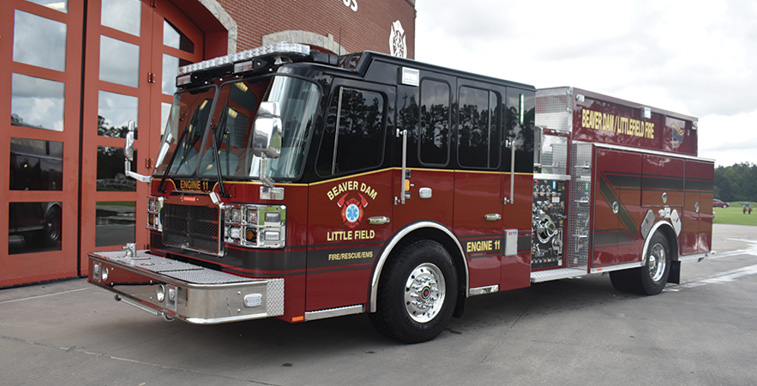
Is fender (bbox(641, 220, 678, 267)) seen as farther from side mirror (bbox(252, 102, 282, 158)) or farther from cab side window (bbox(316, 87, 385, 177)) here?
side mirror (bbox(252, 102, 282, 158))

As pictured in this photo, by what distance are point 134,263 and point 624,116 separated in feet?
22.9

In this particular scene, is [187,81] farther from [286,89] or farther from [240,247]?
[240,247]

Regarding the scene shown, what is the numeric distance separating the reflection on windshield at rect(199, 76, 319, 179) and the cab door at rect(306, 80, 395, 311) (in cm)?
17

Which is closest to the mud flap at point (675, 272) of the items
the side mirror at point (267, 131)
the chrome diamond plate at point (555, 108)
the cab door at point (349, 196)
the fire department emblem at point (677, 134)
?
the fire department emblem at point (677, 134)

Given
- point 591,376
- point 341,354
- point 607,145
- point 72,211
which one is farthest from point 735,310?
point 72,211

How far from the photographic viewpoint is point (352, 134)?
5.14 metres

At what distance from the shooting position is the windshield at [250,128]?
15.6 feet

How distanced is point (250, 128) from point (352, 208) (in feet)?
3.64

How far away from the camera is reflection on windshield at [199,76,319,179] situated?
15.6 ft

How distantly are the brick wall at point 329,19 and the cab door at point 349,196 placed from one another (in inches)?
243

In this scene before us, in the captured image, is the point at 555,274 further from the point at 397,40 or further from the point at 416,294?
the point at 397,40

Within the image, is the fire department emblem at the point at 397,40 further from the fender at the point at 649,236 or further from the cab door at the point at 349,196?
the cab door at the point at 349,196

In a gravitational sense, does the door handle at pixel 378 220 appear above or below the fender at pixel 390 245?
above

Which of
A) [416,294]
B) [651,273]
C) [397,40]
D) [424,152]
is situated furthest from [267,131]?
[397,40]
